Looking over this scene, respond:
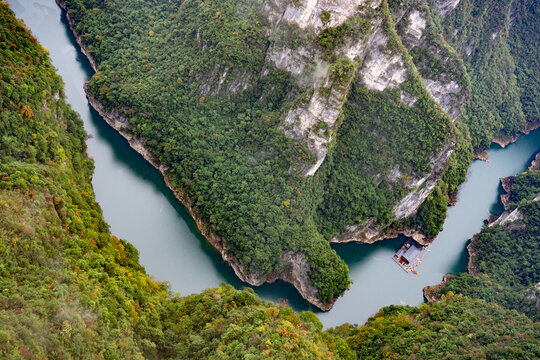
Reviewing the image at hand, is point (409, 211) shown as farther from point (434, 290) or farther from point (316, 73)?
point (316, 73)

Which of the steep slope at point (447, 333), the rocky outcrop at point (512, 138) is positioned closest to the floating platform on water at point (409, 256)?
the steep slope at point (447, 333)

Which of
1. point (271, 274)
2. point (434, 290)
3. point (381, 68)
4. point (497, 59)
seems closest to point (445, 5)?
point (497, 59)

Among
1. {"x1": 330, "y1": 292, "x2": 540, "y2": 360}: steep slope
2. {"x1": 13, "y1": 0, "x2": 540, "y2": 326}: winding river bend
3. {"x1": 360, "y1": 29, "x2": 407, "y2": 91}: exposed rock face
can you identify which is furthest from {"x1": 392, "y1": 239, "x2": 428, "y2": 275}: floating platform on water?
{"x1": 360, "y1": 29, "x2": 407, "y2": 91}: exposed rock face

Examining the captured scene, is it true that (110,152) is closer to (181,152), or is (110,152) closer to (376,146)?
(181,152)

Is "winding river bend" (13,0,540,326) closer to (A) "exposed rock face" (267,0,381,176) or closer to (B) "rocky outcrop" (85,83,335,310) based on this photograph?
(B) "rocky outcrop" (85,83,335,310)

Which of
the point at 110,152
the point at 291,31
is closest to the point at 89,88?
the point at 110,152

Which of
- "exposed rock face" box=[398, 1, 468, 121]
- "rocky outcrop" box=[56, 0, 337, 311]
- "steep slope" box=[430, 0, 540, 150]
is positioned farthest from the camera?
"steep slope" box=[430, 0, 540, 150]

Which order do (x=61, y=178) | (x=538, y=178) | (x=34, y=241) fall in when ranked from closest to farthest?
(x=34, y=241) → (x=61, y=178) → (x=538, y=178)
